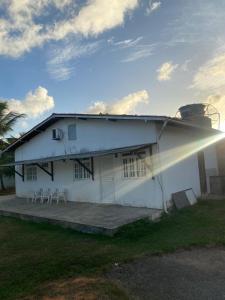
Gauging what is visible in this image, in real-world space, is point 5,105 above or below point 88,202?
above

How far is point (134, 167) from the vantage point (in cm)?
1009

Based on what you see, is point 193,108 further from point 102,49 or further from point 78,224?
point 78,224

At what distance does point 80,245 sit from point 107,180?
487cm

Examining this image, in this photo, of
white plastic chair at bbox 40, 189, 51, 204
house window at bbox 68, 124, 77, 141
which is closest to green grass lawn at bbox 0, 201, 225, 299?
white plastic chair at bbox 40, 189, 51, 204

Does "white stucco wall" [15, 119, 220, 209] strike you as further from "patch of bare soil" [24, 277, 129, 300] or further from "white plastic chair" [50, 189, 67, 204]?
"patch of bare soil" [24, 277, 129, 300]

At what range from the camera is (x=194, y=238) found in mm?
6316

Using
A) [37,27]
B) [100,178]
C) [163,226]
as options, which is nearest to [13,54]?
[37,27]

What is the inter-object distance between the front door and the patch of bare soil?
21.1 ft

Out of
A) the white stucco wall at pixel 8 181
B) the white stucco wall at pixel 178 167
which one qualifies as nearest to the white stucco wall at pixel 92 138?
the white stucco wall at pixel 178 167

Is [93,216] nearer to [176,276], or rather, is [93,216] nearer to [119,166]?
[119,166]

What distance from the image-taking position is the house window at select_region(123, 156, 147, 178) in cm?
977

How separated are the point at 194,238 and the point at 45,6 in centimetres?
853

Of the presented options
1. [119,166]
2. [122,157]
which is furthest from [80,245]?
[122,157]

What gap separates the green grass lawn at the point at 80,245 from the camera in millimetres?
4594
